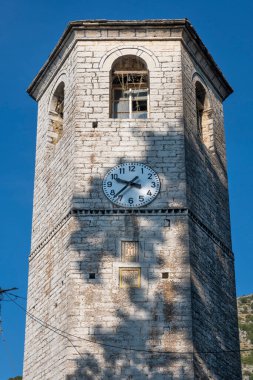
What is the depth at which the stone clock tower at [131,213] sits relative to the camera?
52.4 ft

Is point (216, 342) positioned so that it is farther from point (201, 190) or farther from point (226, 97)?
point (226, 97)

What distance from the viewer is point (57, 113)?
2050cm

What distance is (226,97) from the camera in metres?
21.5

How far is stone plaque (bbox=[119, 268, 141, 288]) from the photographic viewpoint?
1642 centimetres

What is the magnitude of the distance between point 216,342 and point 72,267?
11.0ft

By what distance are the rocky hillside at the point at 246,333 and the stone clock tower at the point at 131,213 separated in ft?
66.6

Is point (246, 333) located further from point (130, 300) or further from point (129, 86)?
point (130, 300)

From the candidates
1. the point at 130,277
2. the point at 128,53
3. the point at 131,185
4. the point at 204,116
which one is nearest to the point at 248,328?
the point at 204,116

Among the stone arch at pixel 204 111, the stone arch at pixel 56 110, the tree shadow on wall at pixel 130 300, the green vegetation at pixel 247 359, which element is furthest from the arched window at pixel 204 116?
the green vegetation at pixel 247 359

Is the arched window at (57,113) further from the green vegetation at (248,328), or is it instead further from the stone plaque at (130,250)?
the green vegetation at (248,328)

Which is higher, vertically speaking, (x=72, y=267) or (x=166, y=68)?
(x=166, y=68)

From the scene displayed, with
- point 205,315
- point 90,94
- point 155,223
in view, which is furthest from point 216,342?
point 90,94

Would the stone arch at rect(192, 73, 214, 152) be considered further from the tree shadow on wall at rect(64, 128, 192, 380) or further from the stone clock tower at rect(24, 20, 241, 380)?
the tree shadow on wall at rect(64, 128, 192, 380)

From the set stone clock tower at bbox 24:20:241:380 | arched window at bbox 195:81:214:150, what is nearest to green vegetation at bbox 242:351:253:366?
stone clock tower at bbox 24:20:241:380
